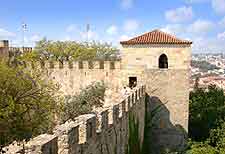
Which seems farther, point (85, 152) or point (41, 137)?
point (85, 152)

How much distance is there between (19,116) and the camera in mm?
15547

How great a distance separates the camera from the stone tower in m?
19.5

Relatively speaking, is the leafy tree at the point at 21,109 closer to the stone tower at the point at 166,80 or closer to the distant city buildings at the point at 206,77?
the stone tower at the point at 166,80

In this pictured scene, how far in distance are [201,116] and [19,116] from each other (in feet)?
47.0

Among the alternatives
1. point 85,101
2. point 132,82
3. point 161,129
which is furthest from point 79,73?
point 161,129

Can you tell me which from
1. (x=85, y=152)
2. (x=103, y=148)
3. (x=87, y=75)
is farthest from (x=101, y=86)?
(x=85, y=152)

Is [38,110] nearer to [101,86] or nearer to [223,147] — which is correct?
[101,86]

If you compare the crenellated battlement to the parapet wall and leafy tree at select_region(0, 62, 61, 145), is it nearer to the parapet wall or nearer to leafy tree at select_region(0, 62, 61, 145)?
leafy tree at select_region(0, 62, 61, 145)

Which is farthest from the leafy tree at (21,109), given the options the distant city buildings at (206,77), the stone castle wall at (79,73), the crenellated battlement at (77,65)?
the distant city buildings at (206,77)

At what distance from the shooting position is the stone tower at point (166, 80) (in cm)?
1952

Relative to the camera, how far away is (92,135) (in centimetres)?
887

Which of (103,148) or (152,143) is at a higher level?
(103,148)

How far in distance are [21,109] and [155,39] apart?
26.5 ft

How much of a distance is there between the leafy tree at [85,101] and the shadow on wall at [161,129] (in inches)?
103
